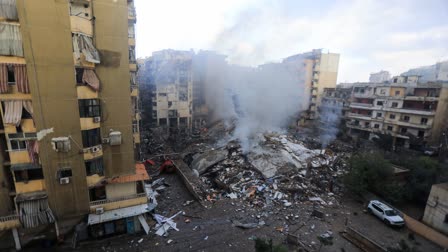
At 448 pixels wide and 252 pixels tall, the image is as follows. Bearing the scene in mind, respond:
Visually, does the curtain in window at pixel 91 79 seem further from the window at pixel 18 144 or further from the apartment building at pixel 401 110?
the apartment building at pixel 401 110

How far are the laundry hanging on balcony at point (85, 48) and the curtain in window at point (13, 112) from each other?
299cm

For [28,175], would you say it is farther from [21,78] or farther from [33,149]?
[21,78]

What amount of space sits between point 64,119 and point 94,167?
107 inches

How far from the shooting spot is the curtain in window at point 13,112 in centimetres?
851

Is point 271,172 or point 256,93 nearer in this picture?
point 271,172

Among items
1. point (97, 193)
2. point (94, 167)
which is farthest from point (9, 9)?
point (97, 193)

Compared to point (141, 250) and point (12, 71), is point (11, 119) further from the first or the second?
point (141, 250)

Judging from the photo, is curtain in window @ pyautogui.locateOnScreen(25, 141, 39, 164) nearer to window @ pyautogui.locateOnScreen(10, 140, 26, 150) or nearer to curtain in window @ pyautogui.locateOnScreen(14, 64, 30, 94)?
window @ pyautogui.locateOnScreen(10, 140, 26, 150)

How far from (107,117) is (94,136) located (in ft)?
3.58

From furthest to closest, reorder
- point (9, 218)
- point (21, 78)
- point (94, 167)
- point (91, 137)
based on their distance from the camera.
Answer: point (94, 167) < point (91, 137) < point (9, 218) < point (21, 78)

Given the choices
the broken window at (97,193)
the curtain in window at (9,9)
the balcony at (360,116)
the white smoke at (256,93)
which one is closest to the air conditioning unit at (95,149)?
the broken window at (97,193)

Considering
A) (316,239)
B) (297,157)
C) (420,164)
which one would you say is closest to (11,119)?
(316,239)

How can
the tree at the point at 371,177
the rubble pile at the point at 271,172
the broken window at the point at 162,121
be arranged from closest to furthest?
the tree at the point at 371,177 < the rubble pile at the point at 271,172 < the broken window at the point at 162,121

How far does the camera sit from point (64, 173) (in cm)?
998
